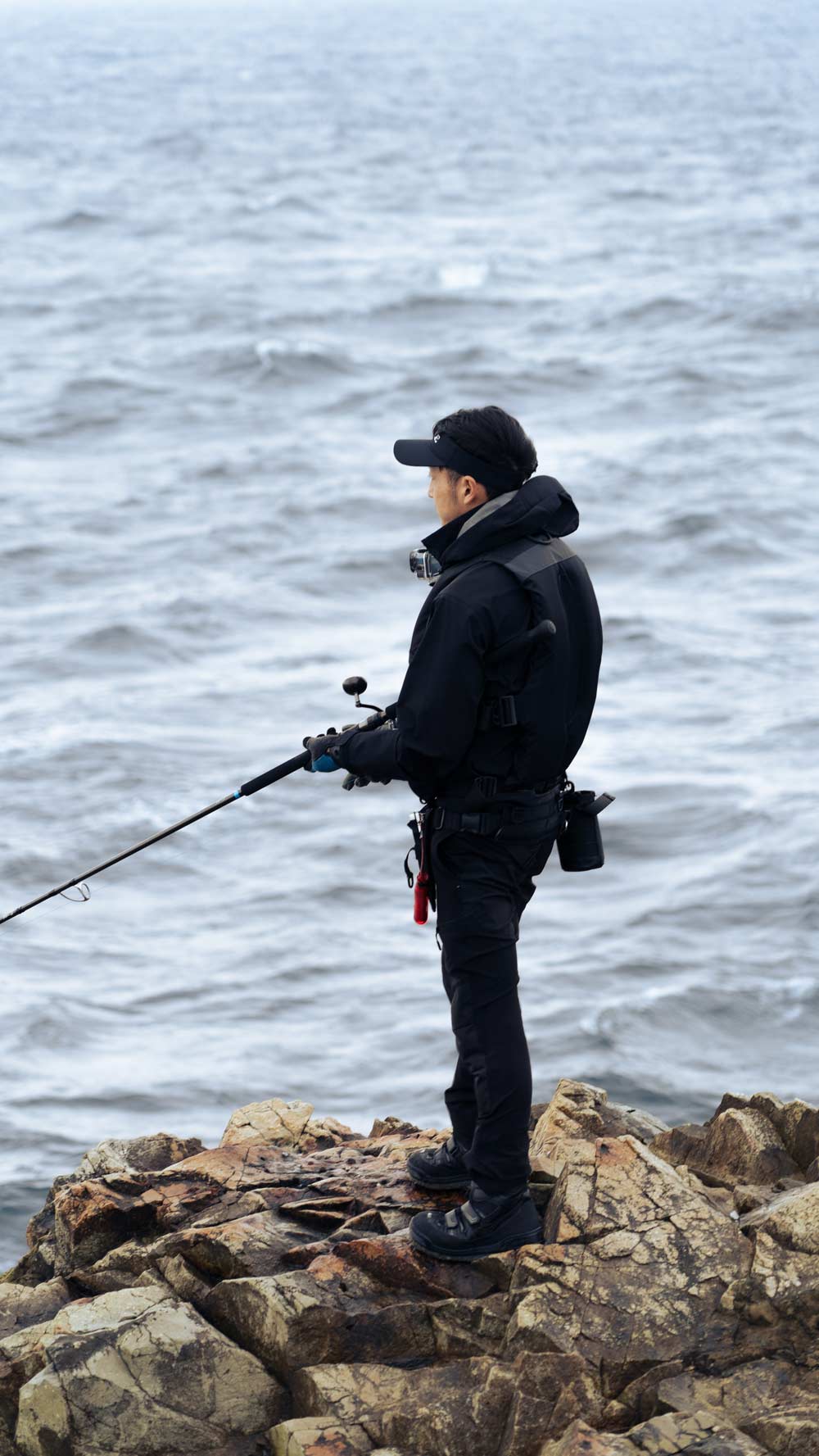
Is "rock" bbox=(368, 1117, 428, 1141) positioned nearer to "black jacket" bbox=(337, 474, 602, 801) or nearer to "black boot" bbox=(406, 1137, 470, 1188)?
"black boot" bbox=(406, 1137, 470, 1188)

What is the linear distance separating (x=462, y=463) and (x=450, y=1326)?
8.18 ft

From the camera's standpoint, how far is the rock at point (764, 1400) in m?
4.38

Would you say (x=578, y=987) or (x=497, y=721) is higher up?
(x=578, y=987)

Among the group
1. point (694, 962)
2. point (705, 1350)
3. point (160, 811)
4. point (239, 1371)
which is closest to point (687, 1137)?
point (705, 1350)

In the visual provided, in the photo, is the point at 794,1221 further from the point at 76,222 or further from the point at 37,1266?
the point at 76,222

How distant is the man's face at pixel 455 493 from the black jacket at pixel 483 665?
48 millimetres

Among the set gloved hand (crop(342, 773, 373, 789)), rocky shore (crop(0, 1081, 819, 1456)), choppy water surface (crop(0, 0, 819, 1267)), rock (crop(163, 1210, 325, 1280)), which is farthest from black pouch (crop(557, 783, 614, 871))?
choppy water surface (crop(0, 0, 819, 1267))

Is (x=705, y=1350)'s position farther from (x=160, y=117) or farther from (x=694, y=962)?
(x=160, y=117)

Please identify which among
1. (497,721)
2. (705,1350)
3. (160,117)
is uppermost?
(160,117)

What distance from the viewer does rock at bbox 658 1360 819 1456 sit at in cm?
438

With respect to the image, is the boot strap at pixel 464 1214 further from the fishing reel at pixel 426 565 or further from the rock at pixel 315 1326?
the fishing reel at pixel 426 565

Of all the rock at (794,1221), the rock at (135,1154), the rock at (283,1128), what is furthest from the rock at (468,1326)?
the rock at (135,1154)

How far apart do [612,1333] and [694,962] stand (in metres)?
9.96

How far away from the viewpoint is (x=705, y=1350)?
4805mm
